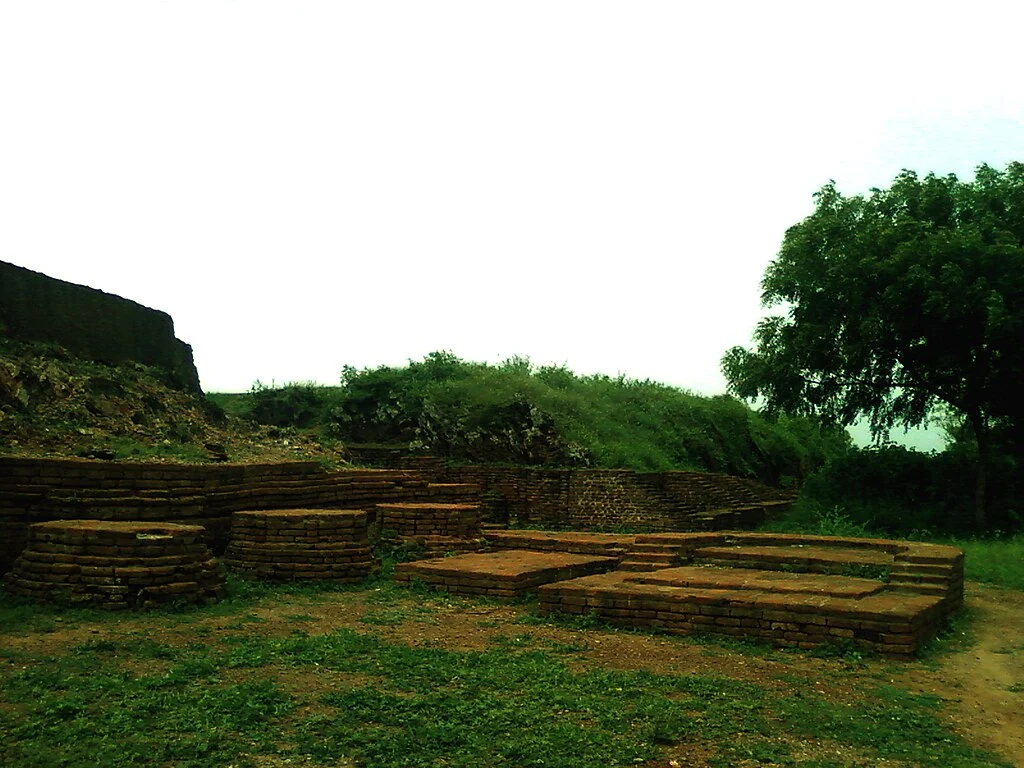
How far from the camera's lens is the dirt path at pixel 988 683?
4145 mm

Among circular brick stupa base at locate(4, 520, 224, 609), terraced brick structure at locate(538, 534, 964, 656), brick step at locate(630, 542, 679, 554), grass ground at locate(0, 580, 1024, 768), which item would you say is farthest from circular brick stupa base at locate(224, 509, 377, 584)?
brick step at locate(630, 542, 679, 554)

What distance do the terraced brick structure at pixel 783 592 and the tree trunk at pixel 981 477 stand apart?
6050mm

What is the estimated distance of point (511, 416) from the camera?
52.3ft

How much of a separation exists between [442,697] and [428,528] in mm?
5058

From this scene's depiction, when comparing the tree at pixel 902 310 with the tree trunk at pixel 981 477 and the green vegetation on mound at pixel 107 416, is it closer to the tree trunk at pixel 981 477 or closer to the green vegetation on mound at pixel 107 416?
the tree trunk at pixel 981 477

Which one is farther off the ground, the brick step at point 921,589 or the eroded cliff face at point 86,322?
the eroded cliff face at point 86,322

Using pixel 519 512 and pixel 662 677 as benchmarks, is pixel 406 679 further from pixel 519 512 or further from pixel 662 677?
pixel 519 512

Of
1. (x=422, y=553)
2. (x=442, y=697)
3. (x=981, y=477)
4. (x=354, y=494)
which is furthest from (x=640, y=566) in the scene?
(x=981, y=477)

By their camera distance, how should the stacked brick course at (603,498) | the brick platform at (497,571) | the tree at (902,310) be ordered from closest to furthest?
the brick platform at (497,571), the tree at (902,310), the stacked brick course at (603,498)

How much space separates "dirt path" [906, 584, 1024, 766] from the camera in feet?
13.6

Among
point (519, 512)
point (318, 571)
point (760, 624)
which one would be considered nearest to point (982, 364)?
point (519, 512)

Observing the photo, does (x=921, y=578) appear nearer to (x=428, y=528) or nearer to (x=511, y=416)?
(x=428, y=528)

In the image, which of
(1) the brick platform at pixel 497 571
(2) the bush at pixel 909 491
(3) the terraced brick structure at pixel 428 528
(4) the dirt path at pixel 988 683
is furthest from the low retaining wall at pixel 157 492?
(2) the bush at pixel 909 491

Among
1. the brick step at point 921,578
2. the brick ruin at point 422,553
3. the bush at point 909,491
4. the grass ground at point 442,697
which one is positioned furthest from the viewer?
the bush at point 909,491
